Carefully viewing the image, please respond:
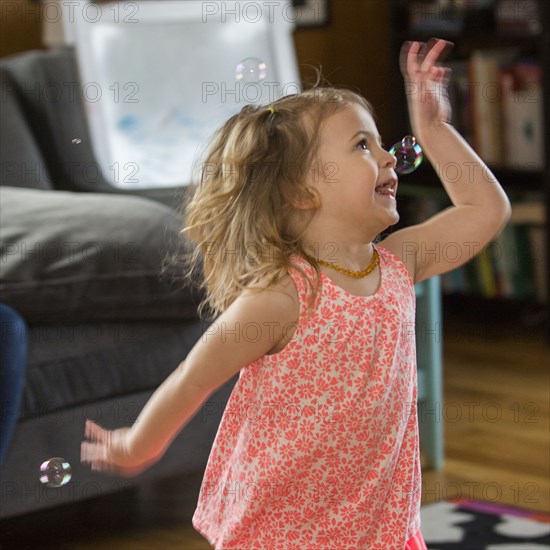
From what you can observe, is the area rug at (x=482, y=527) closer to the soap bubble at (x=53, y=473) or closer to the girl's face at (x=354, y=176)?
the soap bubble at (x=53, y=473)

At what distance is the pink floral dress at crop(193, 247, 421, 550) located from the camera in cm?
108

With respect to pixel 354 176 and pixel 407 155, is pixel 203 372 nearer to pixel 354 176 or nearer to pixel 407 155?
pixel 354 176

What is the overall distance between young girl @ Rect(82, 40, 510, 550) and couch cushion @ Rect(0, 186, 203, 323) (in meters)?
0.49

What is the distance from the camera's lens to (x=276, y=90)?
2557 millimetres

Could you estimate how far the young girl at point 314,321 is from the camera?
42.3 inches

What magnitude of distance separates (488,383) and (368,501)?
1546 mm

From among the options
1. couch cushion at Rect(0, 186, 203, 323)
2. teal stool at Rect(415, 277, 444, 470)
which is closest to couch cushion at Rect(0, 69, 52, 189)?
couch cushion at Rect(0, 186, 203, 323)

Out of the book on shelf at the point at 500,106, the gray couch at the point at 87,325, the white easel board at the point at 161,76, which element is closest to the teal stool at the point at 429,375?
the gray couch at the point at 87,325

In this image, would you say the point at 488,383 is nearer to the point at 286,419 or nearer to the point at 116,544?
the point at 116,544

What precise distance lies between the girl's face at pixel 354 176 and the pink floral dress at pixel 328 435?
66 mm

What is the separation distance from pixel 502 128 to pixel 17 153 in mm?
1466

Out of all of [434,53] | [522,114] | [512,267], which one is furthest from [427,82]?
[512,267]

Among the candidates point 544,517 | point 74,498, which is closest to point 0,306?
point 74,498

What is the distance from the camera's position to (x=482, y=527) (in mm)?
1770
